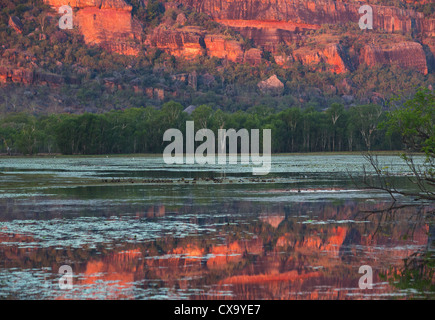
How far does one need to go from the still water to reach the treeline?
10758 centimetres

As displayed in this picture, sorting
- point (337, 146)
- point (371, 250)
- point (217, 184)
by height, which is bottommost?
point (337, 146)

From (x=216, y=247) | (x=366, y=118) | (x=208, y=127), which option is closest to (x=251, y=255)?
(x=216, y=247)

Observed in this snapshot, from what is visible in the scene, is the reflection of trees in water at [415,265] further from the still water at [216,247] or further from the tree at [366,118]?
the tree at [366,118]

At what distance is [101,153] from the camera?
139375 millimetres

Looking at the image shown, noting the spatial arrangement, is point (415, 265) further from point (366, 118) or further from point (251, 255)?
point (366, 118)

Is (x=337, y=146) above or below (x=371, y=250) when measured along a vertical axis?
below

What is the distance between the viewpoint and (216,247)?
17953 mm

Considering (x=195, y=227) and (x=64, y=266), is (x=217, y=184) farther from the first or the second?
(x=64, y=266)

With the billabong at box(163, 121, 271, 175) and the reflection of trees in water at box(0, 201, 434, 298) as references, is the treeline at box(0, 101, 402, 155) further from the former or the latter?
the reflection of trees in water at box(0, 201, 434, 298)

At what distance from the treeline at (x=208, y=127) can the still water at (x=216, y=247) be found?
353 ft
